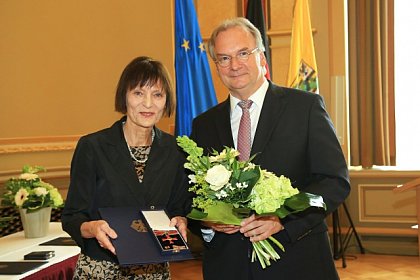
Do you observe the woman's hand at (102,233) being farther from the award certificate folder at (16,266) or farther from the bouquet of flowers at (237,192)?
the award certificate folder at (16,266)

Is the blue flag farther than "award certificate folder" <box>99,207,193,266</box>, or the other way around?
the blue flag

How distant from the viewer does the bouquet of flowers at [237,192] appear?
2121 mm

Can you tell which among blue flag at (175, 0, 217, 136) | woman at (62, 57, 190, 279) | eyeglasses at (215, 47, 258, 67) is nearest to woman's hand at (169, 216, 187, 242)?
woman at (62, 57, 190, 279)

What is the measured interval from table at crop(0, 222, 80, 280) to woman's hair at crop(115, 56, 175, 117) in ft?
3.71

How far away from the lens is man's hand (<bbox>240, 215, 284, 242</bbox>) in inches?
88.7

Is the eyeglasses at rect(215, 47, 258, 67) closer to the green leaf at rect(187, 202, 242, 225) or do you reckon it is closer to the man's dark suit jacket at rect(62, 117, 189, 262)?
the man's dark suit jacket at rect(62, 117, 189, 262)

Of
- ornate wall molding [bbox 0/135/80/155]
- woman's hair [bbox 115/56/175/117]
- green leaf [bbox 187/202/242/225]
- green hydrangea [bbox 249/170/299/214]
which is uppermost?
woman's hair [bbox 115/56/175/117]

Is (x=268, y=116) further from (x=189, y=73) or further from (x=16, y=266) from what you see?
(x=189, y=73)

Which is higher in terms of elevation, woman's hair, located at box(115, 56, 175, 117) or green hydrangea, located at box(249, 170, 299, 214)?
woman's hair, located at box(115, 56, 175, 117)

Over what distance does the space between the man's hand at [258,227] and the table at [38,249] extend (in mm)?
1449

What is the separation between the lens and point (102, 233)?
2361 millimetres

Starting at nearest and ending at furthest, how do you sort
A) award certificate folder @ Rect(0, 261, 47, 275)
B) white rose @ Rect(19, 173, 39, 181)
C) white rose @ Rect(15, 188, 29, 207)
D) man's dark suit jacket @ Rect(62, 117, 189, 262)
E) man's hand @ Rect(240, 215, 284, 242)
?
1. man's hand @ Rect(240, 215, 284, 242)
2. man's dark suit jacket @ Rect(62, 117, 189, 262)
3. award certificate folder @ Rect(0, 261, 47, 275)
4. white rose @ Rect(15, 188, 29, 207)
5. white rose @ Rect(19, 173, 39, 181)

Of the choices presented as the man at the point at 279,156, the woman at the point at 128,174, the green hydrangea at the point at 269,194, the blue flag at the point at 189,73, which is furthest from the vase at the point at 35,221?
the blue flag at the point at 189,73

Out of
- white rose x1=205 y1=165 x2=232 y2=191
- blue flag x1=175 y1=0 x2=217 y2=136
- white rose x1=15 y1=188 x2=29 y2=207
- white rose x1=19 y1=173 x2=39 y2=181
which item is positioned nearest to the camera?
white rose x1=205 y1=165 x2=232 y2=191
